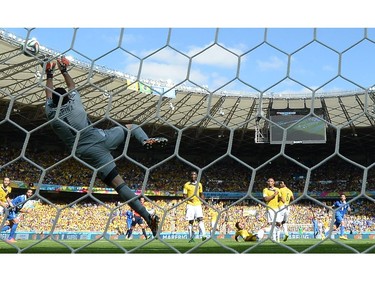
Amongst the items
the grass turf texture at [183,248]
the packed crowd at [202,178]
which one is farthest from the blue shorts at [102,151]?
the packed crowd at [202,178]

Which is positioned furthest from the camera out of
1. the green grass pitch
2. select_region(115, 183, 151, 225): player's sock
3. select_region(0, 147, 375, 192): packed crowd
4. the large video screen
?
select_region(0, 147, 375, 192): packed crowd

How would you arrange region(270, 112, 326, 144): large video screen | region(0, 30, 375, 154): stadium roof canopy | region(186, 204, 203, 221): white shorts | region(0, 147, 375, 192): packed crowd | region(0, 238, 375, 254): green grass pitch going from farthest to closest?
region(0, 147, 375, 192): packed crowd
region(270, 112, 326, 144): large video screen
region(0, 30, 375, 154): stadium roof canopy
region(186, 204, 203, 221): white shorts
region(0, 238, 375, 254): green grass pitch

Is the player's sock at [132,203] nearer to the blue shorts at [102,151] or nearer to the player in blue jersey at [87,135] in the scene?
the player in blue jersey at [87,135]

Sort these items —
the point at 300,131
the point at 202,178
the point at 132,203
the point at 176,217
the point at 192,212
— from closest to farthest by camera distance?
the point at 132,203 → the point at 192,212 → the point at 176,217 → the point at 300,131 → the point at 202,178

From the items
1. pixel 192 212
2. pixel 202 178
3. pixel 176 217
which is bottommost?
pixel 176 217

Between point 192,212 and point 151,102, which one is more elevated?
point 151,102

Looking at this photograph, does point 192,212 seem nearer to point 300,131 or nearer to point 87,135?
point 87,135

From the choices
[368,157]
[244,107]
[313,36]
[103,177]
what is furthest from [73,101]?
[368,157]

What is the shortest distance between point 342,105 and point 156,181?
304 inches

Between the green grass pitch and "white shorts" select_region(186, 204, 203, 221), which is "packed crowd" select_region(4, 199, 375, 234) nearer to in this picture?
"white shorts" select_region(186, 204, 203, 221)

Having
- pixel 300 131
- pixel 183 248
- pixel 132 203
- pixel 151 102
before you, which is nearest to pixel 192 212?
pixel 183 248

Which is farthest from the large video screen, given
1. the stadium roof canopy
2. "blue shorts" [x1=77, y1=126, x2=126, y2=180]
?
"blue shorts" [x1=77, y1=126, x2=126, y2=180]
